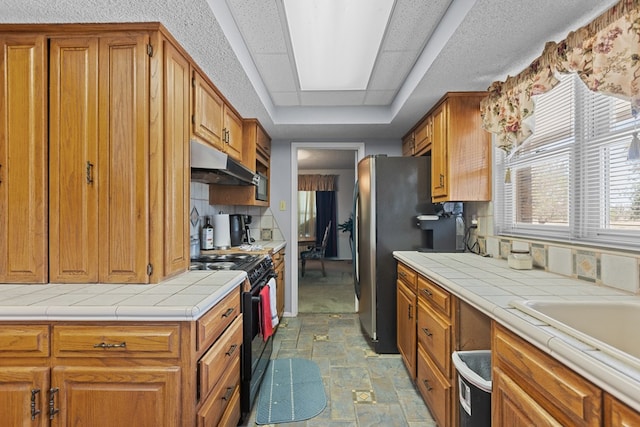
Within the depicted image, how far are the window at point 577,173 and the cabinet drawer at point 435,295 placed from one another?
0.76 m

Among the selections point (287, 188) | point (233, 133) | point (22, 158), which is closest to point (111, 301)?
point (22, 158)

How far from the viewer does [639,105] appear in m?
1.13

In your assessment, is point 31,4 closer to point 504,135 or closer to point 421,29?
point 421,29

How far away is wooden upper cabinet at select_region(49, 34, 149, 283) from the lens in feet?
4.46

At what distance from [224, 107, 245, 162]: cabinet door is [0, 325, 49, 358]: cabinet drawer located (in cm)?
163

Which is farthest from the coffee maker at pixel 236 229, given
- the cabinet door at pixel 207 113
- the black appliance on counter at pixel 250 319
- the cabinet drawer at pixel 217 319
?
the cabinet drawer at pixel 217 319

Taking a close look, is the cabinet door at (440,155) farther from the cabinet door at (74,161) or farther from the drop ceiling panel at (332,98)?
the cabinet door at (74,161)

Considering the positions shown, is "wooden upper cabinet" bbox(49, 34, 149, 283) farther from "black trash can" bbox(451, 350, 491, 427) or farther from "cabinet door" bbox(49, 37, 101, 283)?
"black trash can" bbox(451, 350, 491, 427)

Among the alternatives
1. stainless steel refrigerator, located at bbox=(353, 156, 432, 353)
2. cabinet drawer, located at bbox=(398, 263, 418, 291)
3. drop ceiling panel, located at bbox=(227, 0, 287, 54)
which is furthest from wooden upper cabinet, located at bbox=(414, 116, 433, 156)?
drop ceiling panel, located at bbox=(227, 0, 287, 54)

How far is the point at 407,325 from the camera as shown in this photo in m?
2.19

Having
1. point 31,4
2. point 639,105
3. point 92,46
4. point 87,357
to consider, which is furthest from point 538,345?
point 31,4

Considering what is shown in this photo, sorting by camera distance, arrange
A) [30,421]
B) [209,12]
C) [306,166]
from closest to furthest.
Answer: [30,421], [209,12], [306,166]

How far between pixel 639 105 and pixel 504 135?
2.57ft

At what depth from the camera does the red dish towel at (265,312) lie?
197cm
